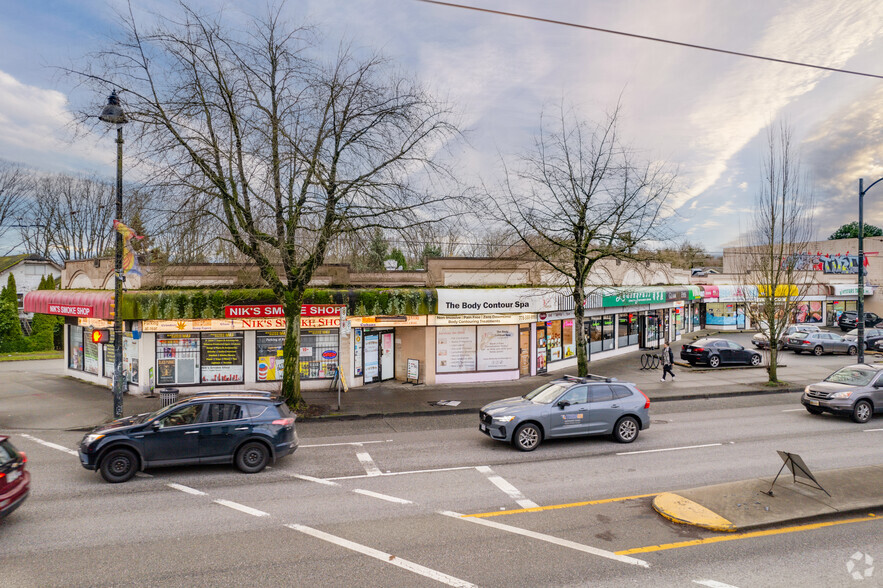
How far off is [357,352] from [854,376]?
1636cm

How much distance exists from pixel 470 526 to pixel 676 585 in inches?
113

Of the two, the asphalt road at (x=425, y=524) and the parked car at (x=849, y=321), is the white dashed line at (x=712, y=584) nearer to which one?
the asphalt road at (x=425, y=524)

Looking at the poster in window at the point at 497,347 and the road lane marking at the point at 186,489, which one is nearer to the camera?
the road lane marking at the point at 186,489

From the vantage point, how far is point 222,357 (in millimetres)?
18391

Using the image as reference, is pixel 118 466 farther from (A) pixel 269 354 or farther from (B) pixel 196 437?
(A) pixel 269 354

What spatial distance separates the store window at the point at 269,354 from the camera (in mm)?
18641

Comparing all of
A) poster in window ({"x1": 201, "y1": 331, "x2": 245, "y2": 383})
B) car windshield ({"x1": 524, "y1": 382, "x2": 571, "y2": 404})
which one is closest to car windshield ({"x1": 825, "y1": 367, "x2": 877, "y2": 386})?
car windshield ({"x1": 524, "y1": 382, "x2": 571, "y2": 404})

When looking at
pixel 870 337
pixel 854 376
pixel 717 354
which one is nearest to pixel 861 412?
pixel 854 376

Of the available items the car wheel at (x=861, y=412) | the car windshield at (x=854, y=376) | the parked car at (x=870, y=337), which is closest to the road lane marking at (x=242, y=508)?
the car wheel at (x=861, y=412)

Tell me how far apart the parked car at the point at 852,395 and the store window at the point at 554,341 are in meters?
9.92

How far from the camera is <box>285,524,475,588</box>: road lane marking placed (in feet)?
20.0

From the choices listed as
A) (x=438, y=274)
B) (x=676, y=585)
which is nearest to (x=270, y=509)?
(x=676, y=585)

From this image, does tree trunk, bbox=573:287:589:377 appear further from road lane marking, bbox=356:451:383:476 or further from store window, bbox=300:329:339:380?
road lane marking, bbox=356:451:383:476

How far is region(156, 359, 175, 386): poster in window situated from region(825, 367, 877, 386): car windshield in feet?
71.3
